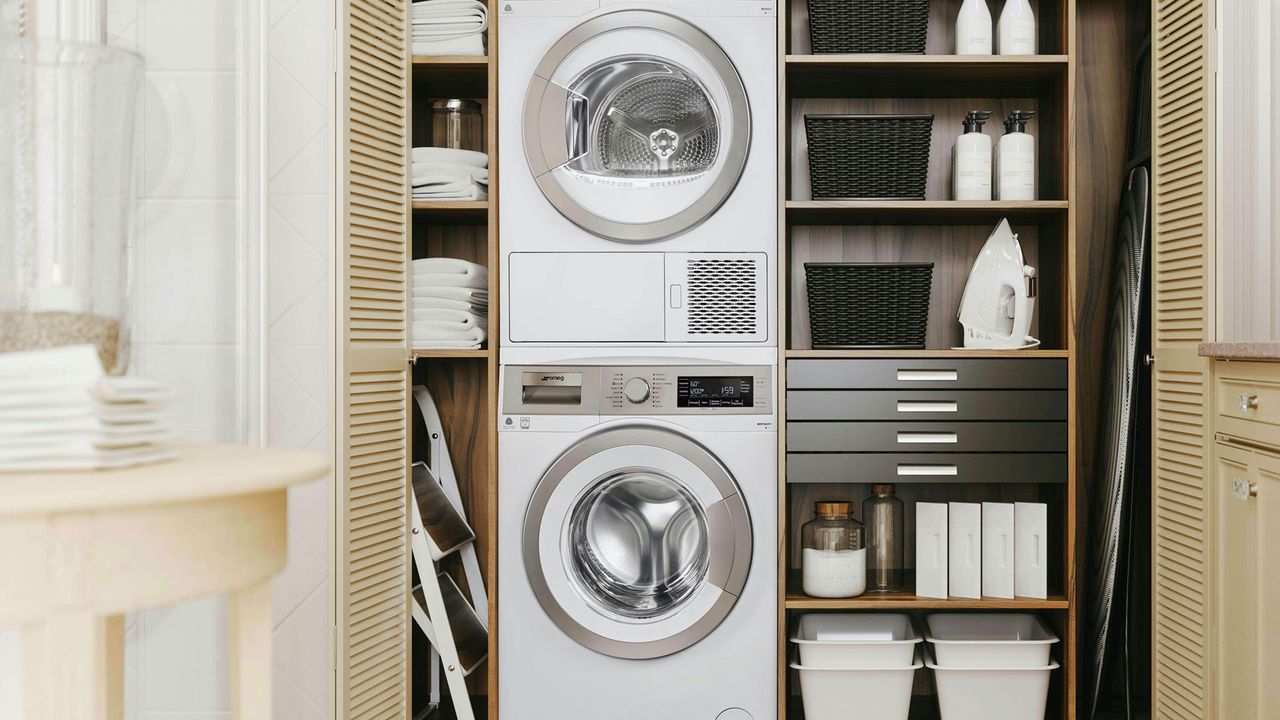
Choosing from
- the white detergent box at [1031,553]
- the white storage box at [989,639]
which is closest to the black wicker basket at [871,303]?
the white detergent box at [1031,553]

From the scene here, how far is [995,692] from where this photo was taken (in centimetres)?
219

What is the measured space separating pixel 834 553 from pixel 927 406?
0.44 metres

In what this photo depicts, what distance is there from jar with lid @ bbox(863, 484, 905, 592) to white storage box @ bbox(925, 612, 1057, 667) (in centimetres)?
16

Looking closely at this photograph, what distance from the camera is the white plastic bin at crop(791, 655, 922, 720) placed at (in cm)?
219

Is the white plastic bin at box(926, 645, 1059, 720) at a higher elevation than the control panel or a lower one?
lower

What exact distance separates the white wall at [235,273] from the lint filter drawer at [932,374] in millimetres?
→ 1150

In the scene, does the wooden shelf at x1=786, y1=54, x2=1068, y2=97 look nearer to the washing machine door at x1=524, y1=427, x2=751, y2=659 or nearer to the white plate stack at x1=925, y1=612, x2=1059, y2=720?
the washing machine door at x1=524, y1=427, x2=751, y2=659

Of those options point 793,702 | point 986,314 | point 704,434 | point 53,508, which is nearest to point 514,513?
point 704,434

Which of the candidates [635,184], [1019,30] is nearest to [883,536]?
[635,184]

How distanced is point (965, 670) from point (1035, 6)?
1859 millimetres

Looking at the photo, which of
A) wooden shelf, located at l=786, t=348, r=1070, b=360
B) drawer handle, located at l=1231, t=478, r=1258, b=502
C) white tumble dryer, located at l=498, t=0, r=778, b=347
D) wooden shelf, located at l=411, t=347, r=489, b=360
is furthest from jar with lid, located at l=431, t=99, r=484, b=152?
drawer handle, located at l=1231, t=478, r=1258, b=502

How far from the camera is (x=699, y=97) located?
88.4 inches

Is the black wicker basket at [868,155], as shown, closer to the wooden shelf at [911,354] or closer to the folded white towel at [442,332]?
the wooden shelf at [911,354]

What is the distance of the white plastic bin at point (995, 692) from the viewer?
Answer: 2.18 metres
